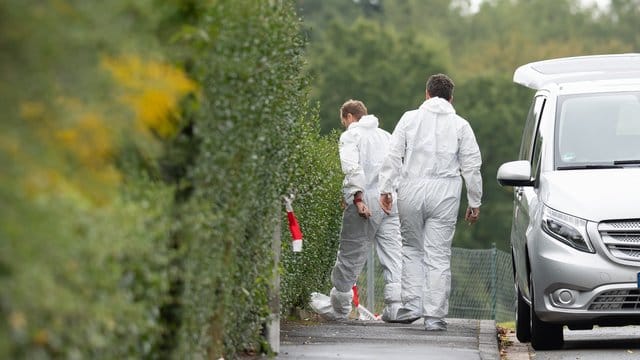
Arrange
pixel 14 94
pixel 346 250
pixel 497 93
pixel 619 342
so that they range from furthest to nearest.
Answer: pixel 497 93 → pixel 346 250 → pixel 619 342 → pixel 14 94

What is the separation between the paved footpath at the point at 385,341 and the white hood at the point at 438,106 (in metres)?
1.77

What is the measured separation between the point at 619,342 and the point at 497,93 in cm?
6670

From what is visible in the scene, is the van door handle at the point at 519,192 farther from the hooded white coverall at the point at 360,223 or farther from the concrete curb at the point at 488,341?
the hooded white coverall at the point at 360,223

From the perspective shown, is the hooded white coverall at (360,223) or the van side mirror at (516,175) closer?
the van side mirror at (516,175)

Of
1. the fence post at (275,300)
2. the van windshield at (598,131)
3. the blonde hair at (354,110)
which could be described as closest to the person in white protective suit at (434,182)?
the van windshield at (598,131)

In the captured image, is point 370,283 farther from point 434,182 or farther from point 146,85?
point 146,85

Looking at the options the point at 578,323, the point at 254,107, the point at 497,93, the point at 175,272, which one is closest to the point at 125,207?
the point at 175,272

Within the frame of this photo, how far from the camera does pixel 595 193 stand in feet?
35.5

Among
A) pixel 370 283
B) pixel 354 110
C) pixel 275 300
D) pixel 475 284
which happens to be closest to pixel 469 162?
pixel 354 110

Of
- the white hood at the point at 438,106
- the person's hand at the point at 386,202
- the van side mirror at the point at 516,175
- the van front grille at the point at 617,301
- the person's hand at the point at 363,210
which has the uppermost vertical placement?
the white hood at the point at 438,106

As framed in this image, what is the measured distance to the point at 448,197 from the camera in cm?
1299

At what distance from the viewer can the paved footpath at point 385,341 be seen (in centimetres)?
1066

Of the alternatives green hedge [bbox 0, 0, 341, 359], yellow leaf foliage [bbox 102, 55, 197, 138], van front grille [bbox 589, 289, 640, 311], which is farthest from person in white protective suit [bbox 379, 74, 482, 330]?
yellow leaf foliage [bbox 102, 55, 197, 138]

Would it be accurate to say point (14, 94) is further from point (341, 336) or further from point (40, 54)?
point (341, 336)
